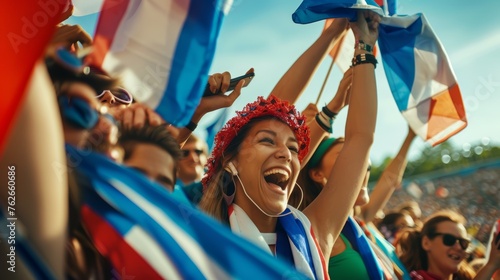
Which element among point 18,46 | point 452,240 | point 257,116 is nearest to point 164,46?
point 257,116

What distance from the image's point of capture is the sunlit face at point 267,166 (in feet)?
7.84

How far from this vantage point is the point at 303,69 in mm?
3006

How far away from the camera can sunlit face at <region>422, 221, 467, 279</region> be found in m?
3.92

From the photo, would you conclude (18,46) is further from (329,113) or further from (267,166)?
(329,113)

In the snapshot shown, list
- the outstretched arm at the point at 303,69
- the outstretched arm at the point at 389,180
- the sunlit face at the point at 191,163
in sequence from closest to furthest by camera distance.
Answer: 1. the outstretched arm at the point at 303,69
2. the sunlit face at the point at 191,163
3. the outstretched arm at the point at 389,180

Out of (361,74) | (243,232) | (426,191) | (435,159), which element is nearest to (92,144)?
(243,232)

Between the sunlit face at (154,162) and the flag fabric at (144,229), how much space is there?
85 cm

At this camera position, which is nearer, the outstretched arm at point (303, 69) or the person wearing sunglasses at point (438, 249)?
the outstretched arm at point (303, 69)

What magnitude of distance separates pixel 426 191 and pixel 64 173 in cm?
1959

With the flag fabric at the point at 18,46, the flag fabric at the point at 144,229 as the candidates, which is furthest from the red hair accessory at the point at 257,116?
the flag fabric at the point at 18,46

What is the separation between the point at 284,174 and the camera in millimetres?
2445

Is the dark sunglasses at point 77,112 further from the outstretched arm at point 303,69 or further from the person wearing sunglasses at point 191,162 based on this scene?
the person wearing sunglasses at point 191,162

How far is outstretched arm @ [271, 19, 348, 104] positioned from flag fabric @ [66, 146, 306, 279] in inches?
62.5

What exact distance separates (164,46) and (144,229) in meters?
1.24
